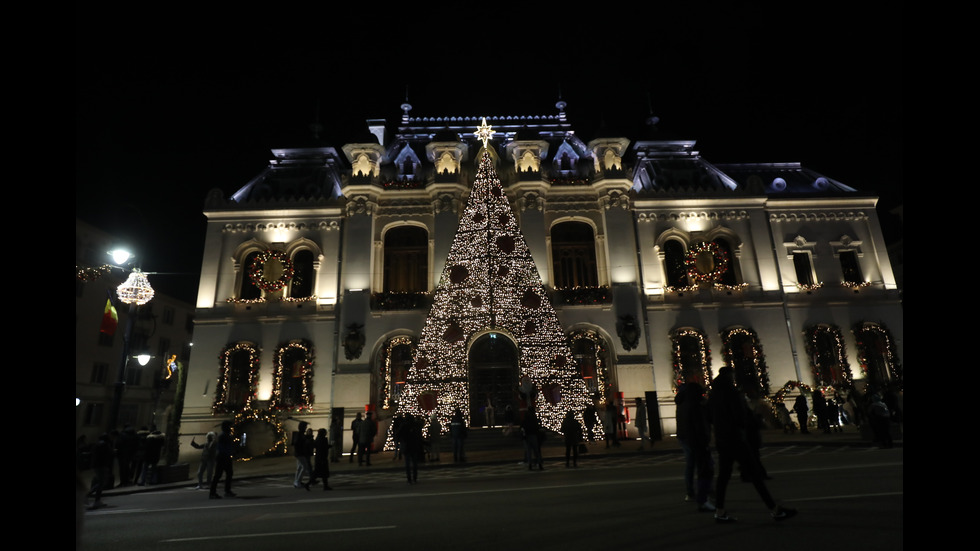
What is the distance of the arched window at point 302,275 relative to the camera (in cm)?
2653

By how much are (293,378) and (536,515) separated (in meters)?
20.5

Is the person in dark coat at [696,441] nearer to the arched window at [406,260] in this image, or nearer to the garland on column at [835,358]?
the arched window at [406,260]

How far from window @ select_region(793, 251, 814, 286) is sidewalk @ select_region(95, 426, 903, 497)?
→ 793 cm

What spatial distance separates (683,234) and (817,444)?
1270cm

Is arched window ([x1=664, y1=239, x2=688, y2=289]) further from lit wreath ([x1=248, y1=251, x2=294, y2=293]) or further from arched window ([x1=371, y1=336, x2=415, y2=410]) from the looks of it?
lit wreath ([x1=248, y1=251, x2=294, y2=293])

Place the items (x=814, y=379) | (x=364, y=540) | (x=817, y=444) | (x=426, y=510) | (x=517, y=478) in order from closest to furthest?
(x=364, y=540), (x=426, y=510), (x=517, y=478), (x=817, y=444), (x=814, y=379)

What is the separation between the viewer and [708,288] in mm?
26094

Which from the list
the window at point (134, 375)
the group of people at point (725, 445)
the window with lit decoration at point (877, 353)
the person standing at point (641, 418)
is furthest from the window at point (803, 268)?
the window at point (134, 375)

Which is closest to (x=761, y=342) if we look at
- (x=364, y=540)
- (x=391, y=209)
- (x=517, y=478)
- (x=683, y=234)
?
(x=683, y=234)

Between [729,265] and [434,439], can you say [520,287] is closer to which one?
[434,439]

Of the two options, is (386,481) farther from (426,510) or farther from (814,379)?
(814,379)

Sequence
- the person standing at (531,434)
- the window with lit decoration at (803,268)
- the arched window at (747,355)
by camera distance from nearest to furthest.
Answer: the person standing at (531,434)
the arched window at (747,355)
the window with lit decoration at (803,268)

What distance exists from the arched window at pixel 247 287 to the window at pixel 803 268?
27.6 m

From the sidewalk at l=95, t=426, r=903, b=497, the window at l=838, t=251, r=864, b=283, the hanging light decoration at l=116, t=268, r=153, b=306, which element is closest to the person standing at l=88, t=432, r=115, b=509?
the sidewalk at l=95, t=426, r=903, b=497
